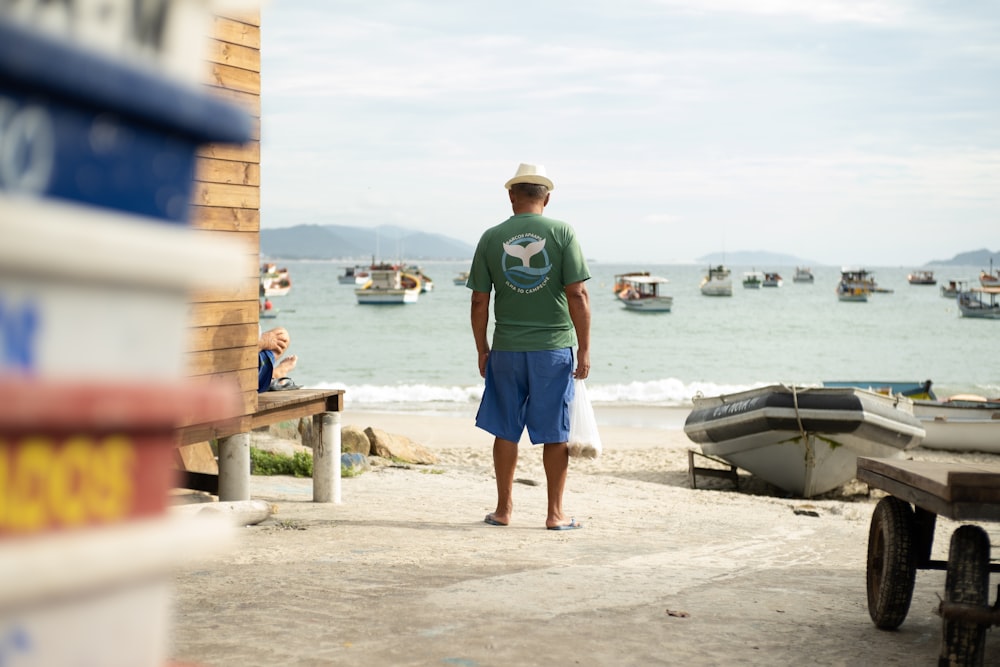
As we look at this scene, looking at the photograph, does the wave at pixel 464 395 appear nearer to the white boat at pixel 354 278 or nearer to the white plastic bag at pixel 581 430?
the white plastic bag at pixel 581 430

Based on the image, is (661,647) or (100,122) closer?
(100,122)

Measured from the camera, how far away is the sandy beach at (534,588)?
401 cm

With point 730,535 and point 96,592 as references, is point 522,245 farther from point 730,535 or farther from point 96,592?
point 96,592

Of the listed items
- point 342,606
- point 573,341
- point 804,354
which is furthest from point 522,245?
point 804,354

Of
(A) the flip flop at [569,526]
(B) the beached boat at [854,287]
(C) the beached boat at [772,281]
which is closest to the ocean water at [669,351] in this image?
(B) the beached boat at [854,287]

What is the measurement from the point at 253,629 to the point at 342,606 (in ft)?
1.58

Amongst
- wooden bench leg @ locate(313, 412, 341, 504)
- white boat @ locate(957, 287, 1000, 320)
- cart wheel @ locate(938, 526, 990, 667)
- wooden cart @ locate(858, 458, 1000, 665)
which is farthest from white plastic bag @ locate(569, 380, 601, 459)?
white boat @ locate(957, 287, 1000, 320)

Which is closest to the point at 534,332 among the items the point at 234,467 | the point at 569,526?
the point at 569,526

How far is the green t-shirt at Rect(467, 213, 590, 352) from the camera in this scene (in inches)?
263

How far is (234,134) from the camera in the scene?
124 centimetres

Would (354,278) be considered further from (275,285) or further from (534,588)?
(534,588)

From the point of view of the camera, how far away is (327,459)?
291 inches

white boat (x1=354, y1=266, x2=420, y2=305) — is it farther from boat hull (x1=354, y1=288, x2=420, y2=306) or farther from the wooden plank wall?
the wooden plank wall

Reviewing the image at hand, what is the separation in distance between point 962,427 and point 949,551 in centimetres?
1268
